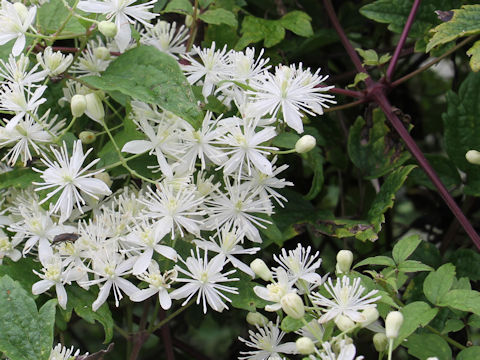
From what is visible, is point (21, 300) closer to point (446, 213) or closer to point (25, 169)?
point (25, 169)

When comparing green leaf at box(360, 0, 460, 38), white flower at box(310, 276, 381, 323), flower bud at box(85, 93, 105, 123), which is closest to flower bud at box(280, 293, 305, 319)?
white flower at box(310, 276, 381, 323)

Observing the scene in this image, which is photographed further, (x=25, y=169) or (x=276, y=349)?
(x=25, y=169)

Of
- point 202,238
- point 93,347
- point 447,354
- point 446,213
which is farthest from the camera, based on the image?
point 93,347

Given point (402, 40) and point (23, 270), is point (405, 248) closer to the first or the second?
point (402, 40)

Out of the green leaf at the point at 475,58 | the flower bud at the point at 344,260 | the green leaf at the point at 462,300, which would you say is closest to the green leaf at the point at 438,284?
the green leaf at the point at 462,300

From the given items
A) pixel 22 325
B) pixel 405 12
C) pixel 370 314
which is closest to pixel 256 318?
pixel 370 314

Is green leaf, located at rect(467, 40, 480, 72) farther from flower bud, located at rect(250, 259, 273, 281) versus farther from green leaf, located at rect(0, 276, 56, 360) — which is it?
green leaf, located at rect(0, 276, 56, 360)

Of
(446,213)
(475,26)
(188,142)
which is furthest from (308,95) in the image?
(446,213)
